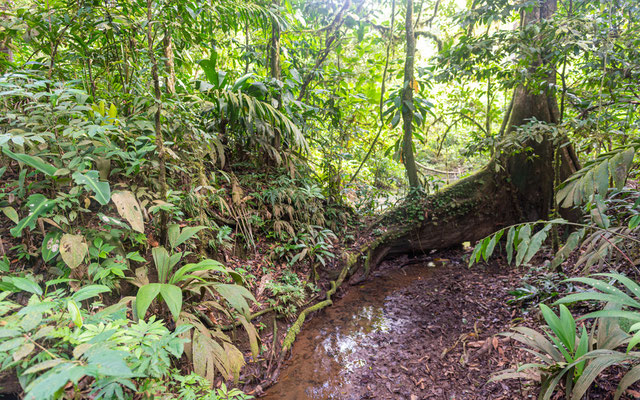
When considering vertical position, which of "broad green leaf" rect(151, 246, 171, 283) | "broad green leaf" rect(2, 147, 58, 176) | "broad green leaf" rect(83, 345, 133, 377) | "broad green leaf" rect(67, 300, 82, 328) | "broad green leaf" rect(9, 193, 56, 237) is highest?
"broad green leaf" rect(2, 147, 58, 176)

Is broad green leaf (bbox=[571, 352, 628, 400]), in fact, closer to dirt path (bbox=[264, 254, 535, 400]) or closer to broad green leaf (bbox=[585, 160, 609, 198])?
dirt path (bbox=[264, 254, 535, 400])

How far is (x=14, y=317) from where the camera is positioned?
3.12 feet

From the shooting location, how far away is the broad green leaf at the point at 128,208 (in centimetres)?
179

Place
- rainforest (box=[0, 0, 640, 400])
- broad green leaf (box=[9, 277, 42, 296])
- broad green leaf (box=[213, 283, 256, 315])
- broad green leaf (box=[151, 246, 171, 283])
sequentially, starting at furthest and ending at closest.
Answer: broad green leaf (box=[151, 246, 171, 283]), broad green leaf (box=[213, 283, 256, 315]), rainforest (box=[0, 0, 640, 400]), broad green leaf (box=[9, 277, 42, 296])

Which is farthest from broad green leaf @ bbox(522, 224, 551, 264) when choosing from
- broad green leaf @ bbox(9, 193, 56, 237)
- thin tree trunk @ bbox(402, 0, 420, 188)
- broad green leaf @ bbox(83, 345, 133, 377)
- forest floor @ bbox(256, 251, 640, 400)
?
thin tree trunk @ bbox(402, 0, 420, 188)

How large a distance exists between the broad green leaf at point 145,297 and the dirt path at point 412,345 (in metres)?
1.23

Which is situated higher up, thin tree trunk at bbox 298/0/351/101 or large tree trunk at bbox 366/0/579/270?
thin tree trunk at bbox 298/0/351/101

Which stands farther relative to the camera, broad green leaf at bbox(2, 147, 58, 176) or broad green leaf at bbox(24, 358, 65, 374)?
broad green leaf at bbox(2, 147, 58, 176)

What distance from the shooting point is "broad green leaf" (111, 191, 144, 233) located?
1.79 m

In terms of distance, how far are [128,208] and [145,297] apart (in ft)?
2.09

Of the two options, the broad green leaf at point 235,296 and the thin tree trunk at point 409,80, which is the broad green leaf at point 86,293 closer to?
the broad green leaf at point 235,296

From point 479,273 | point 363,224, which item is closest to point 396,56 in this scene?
point 363,224

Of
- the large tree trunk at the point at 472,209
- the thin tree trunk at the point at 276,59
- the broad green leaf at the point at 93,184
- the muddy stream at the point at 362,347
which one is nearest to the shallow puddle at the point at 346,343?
the muddy stream at the point at 362,347

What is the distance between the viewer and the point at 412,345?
2.71 m
